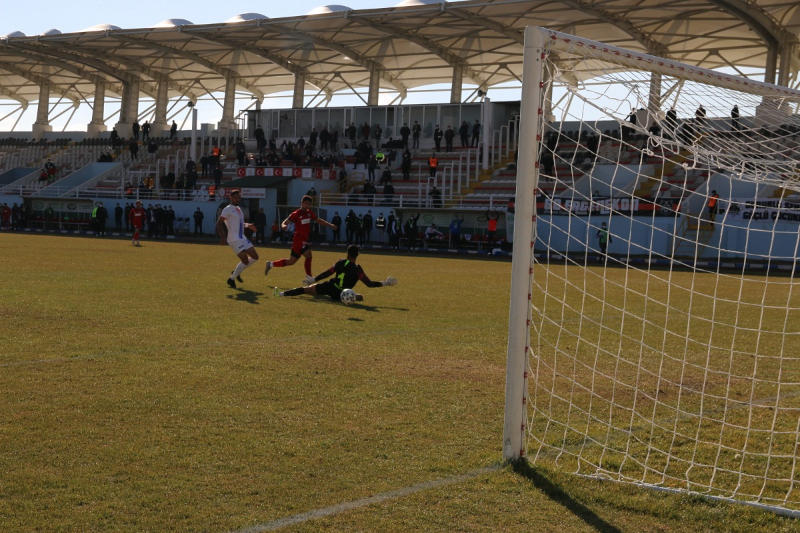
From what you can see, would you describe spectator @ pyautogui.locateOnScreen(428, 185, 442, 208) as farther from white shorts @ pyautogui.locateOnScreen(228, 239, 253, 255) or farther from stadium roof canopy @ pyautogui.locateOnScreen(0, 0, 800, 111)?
white shorts @ pyautogui.locateOnScreen(228, 239, 253, 255)

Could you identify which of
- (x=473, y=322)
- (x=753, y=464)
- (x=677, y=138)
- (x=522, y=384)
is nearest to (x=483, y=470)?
(x=522, y=384)

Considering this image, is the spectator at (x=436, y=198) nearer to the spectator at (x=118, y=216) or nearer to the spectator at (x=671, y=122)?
the spectator at (x=118, y=216)

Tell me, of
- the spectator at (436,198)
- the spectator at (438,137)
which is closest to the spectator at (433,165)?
the spectator at (436,198)

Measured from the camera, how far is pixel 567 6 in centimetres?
3706

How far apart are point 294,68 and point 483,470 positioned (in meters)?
51.0

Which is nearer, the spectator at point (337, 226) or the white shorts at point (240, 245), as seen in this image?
the white shorts at point (240, 245)

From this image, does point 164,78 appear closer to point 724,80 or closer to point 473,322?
point 473,322

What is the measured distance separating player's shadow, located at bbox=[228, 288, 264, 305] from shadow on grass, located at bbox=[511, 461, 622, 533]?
320 inches

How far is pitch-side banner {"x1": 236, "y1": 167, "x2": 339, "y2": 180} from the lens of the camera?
41344mm

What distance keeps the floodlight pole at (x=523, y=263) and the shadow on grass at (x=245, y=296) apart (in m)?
8.03

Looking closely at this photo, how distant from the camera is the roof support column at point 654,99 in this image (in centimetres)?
633

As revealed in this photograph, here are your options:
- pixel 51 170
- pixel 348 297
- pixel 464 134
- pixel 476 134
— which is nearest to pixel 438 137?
pixel 464 134

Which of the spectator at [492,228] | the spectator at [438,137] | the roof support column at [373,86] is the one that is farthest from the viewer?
the roof support column at [373,86]

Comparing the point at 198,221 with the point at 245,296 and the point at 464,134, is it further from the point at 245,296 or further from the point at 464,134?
the point at 245,296
